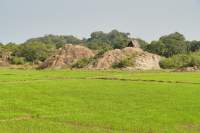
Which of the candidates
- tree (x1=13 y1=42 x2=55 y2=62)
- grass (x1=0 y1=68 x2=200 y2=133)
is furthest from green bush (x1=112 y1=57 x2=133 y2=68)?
grass (x1=0 y1=68 x2=200 y2=133)

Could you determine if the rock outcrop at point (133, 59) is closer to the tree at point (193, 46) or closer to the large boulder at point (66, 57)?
the large boulder at point (66, 57)

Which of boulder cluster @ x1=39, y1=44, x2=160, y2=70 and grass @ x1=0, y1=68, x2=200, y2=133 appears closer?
grass @ x1=0, y1=68, x2=200, y2=133

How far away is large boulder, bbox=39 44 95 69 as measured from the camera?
4141 inches

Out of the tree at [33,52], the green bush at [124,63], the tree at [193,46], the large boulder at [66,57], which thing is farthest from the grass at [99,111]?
the tree at [193,46]

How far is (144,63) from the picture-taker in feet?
300

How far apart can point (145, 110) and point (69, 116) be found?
17.2 ft

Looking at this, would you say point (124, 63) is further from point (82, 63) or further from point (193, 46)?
point (193, 46)

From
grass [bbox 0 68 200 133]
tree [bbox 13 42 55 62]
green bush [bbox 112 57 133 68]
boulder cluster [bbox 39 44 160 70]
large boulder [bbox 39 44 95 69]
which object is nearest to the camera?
grass [bbox 0 68 200 133]

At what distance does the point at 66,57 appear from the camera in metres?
107

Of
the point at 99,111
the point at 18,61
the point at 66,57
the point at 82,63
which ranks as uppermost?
the point at 66,57

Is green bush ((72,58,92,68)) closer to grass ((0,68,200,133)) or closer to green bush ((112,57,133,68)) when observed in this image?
green bush ((112,57,133,68))

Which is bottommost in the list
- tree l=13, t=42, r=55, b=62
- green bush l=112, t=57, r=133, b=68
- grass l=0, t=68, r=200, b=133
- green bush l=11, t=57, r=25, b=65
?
grass l=0, t=68, r=200, b=133

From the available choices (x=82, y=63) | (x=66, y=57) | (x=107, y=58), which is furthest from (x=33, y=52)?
(x=107, y=58)

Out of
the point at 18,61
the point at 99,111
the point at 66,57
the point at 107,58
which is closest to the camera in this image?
the point at 99,111
